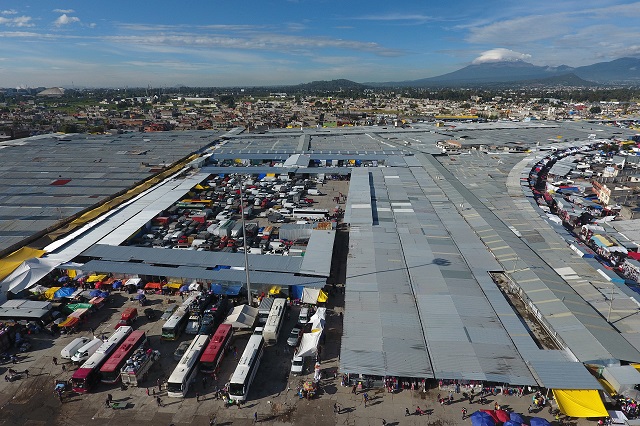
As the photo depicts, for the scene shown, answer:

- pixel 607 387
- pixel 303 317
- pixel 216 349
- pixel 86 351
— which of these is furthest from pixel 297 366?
pixel 607 387

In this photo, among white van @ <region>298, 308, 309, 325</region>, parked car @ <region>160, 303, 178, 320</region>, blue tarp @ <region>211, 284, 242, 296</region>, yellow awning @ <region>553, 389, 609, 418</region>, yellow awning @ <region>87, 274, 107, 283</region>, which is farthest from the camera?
yellow awning @ <region>87, 274, 107, 283</region>

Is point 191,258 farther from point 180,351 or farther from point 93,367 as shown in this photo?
point 93,367

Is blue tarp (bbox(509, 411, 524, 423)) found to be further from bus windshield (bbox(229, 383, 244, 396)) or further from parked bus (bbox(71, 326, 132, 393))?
parked bus (bbox(71, 326, 132, 393))

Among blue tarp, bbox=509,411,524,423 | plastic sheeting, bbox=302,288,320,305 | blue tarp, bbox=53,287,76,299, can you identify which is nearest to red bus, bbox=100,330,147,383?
blue tarp, bbox=53,287,76,299

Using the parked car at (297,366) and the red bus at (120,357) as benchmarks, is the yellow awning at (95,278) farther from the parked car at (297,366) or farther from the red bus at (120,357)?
the parked car at (297,366)

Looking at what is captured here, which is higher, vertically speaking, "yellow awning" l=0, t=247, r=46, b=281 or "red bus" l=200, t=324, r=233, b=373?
"yellow awning" l=0, t=247, r=46, b=281

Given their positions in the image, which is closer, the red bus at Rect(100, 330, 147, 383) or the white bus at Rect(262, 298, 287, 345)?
the red bus at Rect(100, 330, 147, 383)

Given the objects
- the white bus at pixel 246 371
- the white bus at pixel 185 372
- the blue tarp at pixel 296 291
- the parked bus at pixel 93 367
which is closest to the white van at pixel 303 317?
the blue tarp at pixel 296 291
